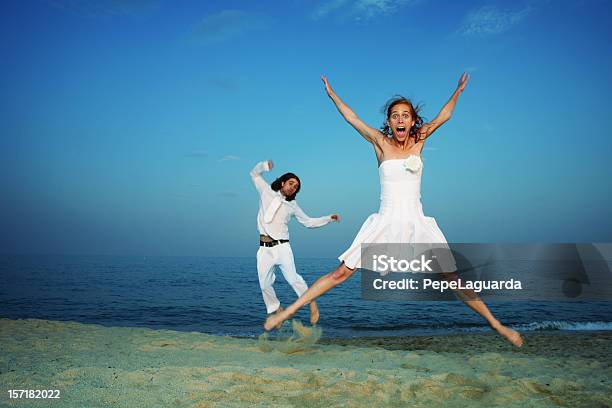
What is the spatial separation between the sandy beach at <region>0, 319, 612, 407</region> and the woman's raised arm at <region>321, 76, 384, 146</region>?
229 centimetres

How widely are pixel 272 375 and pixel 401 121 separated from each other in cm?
269

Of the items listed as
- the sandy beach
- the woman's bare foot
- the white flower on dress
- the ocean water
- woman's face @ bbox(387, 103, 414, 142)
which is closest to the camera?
the sandy beach

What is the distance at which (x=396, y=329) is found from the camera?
12.1 m

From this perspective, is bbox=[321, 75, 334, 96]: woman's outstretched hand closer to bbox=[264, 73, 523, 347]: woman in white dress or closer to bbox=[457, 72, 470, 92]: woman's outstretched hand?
bbox=[264, 73, 523, 347]: woman in white dress

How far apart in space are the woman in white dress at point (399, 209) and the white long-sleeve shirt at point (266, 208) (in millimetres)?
2400

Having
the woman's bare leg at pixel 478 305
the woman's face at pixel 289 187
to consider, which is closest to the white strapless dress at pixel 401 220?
the woman's bare leg at pixel 478 305

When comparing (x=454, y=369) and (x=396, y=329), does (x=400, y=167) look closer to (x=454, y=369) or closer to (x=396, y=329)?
(x=454, y=369)

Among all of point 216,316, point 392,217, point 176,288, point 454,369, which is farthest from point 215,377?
point 176,288

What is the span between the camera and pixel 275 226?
6480mm

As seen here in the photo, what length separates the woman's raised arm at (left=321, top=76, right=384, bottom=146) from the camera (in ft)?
13.8

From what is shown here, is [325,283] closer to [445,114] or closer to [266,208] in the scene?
[445,114]

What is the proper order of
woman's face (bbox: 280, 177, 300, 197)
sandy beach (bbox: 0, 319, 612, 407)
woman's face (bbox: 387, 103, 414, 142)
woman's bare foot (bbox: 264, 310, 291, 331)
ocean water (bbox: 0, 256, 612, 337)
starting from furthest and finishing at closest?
ocean water (bbox: 0, 256, 612, 337)
woman's face (bbox: 280, 177, 300, 197)
woman's bare foot (bbox: 264, 310, 291, 331)
woman's face (bbox: 387, 103, 414, 142)
sandy beach (bbox: 0, 319, 612, 407)

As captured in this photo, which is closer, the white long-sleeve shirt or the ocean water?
the white long-sleeve shirt

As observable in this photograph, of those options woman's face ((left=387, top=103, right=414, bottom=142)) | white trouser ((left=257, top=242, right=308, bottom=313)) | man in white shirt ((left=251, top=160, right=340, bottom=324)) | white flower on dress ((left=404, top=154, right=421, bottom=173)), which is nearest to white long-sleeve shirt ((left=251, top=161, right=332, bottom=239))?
man in white shirt ((left=251, top=160, right=340, bottom=324))
